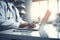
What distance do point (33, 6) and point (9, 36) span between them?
59 centimetres

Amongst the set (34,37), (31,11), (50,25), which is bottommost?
(34,37)

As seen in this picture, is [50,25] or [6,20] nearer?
[50,25]

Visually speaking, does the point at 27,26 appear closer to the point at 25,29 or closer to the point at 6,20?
the point at 25,29

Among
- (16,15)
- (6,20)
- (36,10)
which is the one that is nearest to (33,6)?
(36,10)

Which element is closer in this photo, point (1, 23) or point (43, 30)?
point (43, 30)

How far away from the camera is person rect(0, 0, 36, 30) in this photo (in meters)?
2.83

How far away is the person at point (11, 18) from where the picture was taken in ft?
9.30

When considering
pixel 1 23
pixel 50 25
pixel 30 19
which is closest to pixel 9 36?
pixel 1 23

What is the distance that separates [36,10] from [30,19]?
6.4 inches

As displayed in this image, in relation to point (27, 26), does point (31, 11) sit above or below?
above

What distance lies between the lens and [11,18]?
Result: 287 cm

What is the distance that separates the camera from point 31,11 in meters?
2.77

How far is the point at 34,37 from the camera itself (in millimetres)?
2775

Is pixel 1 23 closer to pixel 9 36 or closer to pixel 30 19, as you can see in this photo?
pixel 9 36
